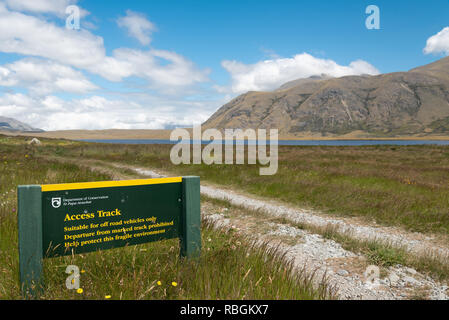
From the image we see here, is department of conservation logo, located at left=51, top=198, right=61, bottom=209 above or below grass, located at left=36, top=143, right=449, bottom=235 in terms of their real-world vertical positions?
Answer: above

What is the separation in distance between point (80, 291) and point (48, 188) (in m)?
1.04

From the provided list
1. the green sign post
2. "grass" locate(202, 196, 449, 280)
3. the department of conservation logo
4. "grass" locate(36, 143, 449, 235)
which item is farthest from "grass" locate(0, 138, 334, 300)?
"grass" locate(36, 143, 449, 235)

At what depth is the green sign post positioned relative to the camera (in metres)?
2.72

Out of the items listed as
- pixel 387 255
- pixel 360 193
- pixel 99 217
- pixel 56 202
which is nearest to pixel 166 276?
pixel 99 217

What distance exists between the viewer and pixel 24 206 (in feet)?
8.64

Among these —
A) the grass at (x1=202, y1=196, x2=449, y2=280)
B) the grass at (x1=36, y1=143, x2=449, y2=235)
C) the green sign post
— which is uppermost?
the green sign post

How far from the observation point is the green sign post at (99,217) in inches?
107

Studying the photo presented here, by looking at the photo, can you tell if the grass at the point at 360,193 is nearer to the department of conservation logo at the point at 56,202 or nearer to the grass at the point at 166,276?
the grass at the point at 166,276

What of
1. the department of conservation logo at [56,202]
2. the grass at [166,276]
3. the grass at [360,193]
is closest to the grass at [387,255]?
the grass at [166,276]

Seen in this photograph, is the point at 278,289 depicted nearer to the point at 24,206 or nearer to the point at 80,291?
the point at 80,291

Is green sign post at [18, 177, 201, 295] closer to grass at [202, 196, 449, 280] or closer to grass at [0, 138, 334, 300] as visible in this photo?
grass at [0, 138, 334, 300]

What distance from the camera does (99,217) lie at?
3027mm

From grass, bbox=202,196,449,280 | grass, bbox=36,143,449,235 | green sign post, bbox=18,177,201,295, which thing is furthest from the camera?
grass, bbox=36,143,449,235
